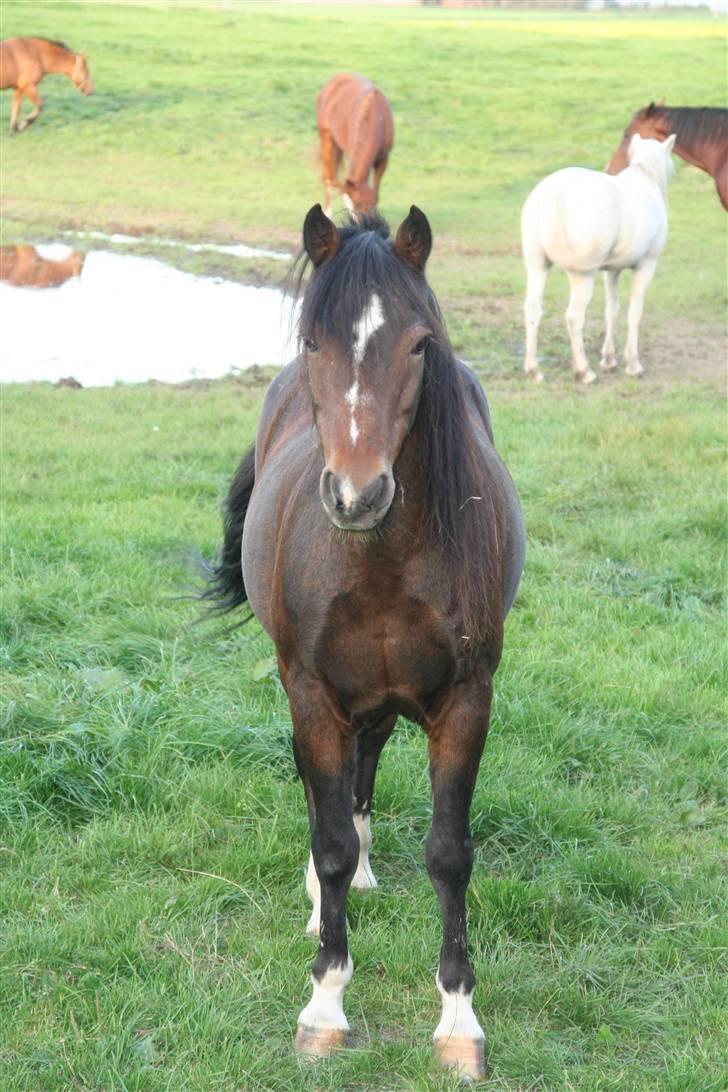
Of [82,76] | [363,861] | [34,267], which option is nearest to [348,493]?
[363,861]

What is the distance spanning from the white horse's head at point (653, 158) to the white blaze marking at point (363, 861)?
9.02 metres

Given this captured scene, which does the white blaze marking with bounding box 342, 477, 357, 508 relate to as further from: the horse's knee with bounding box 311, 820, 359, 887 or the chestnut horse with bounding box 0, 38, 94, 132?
the chestnut horse with bounding box 0, 38, 94, 132

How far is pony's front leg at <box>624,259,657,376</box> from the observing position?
10414mm

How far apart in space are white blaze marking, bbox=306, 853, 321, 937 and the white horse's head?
364 inches

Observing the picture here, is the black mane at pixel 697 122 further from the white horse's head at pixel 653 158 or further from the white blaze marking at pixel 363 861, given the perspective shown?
the white blaze marking at pixel 363 861

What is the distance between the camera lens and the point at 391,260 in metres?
2.60

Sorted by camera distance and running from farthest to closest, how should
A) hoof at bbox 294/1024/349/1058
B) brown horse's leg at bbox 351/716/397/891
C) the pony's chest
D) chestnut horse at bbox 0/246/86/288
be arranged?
chestnut horse at bbox 0/246/86/288, brown horse's leg at bbox 351/716/397/891, hoof at bbox 294/1024/349/1058, the pony's chest

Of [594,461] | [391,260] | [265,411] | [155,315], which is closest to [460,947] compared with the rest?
[391,260]

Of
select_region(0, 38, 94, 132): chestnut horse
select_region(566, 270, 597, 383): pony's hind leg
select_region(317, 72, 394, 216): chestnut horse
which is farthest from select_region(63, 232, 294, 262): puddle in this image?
select_region(0, 38, 94, 132): chestnut horse

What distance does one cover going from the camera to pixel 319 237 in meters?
2.66

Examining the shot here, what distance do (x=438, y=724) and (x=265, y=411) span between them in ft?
5.09

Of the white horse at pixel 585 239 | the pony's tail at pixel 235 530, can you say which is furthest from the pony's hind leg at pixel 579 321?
the pony's tail at pixel 235 530

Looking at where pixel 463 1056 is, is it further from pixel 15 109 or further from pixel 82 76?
pixel 82 76

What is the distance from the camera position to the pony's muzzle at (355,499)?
7.73 feet
